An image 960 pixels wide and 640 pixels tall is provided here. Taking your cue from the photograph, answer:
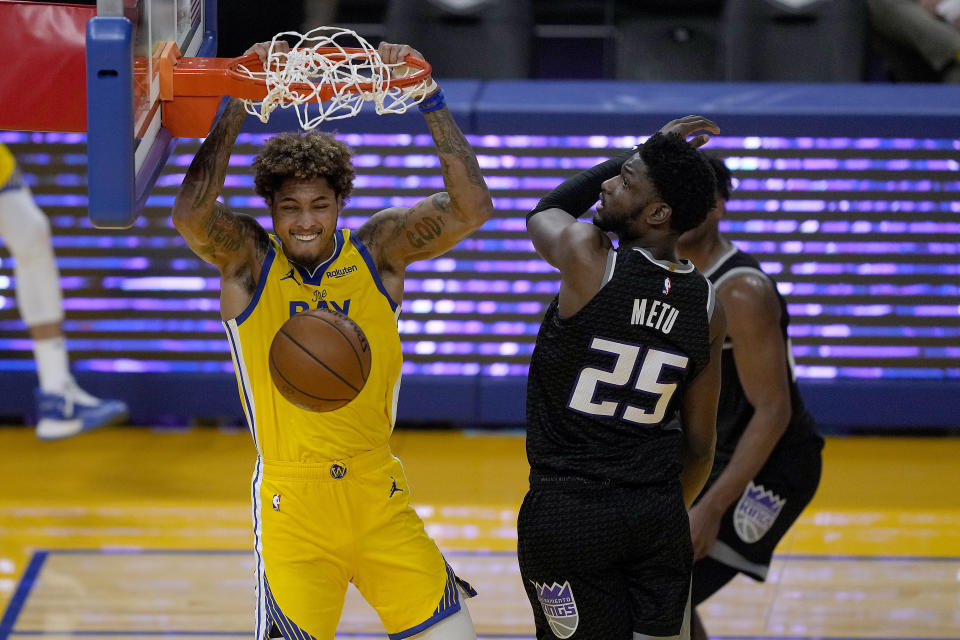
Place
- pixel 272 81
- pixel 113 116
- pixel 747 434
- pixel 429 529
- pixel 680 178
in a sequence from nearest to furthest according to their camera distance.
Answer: pixel 113 116, pixel 272 81, pixel 680 178, pixel 747 434, pixel 429 529

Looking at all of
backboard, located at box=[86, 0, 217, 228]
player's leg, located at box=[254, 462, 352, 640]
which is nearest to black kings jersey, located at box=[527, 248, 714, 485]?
player's leg, located at box=[254, 462, 352, 640]

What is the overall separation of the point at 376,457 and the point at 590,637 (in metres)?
0.81

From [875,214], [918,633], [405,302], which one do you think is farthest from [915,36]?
[918,633]

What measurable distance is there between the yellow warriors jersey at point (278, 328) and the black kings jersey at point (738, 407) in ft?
3.86

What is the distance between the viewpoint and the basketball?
11.8ft

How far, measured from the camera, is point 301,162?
148 inches

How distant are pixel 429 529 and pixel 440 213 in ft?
8.92

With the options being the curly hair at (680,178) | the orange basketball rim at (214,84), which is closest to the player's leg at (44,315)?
the orange basketball rim at (214,84)

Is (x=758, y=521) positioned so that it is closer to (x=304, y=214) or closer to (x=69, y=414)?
(x=304, y=214)

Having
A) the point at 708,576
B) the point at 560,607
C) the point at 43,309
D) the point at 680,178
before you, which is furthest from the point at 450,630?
the point at 43,309

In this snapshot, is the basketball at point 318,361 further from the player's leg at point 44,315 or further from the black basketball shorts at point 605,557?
the player's leg at point 44,315

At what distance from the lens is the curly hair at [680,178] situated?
353cm

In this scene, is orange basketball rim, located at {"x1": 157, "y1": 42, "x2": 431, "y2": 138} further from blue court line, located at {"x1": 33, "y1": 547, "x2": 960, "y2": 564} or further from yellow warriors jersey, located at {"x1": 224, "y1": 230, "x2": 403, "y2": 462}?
blue court line, located at {"x1": 33, "y1": 547, "x2": 960, "y2": 564}

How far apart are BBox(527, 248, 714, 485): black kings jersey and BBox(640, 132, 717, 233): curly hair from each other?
0.14 metres
